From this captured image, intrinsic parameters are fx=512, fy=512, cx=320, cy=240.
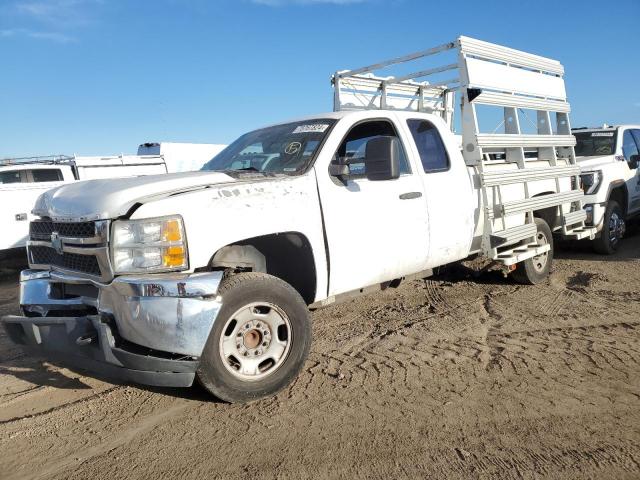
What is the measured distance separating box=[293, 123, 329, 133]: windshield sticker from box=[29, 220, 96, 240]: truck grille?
1.98 meters

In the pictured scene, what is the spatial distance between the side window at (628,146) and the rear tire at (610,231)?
1.17m

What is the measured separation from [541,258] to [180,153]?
14.2 meters

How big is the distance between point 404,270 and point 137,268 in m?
2.37

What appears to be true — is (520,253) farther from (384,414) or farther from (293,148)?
(384,414)

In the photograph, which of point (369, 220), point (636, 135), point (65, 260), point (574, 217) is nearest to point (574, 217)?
point (574, 217)

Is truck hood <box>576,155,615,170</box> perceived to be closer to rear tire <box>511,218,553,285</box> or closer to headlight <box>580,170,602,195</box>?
headlight <box>580,170,602,195</box>

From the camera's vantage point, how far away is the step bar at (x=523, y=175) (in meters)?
5.30

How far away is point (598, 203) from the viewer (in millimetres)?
7727

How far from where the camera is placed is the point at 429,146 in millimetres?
4984

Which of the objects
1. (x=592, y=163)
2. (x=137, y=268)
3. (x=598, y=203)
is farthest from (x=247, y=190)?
(x=592, y=163)

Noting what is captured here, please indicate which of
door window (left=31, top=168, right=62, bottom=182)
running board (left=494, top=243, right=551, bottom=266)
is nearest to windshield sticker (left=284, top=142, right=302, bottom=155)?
running board (left=494, top=243, right=551, bottom=266)

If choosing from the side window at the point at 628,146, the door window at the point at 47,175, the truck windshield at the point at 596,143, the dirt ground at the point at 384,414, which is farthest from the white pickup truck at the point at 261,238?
the door window at the point at 47,175

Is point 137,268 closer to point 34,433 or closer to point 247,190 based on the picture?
point 247,190

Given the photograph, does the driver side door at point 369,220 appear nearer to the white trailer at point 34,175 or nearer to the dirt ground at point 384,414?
the dirt ground at point 384,414
